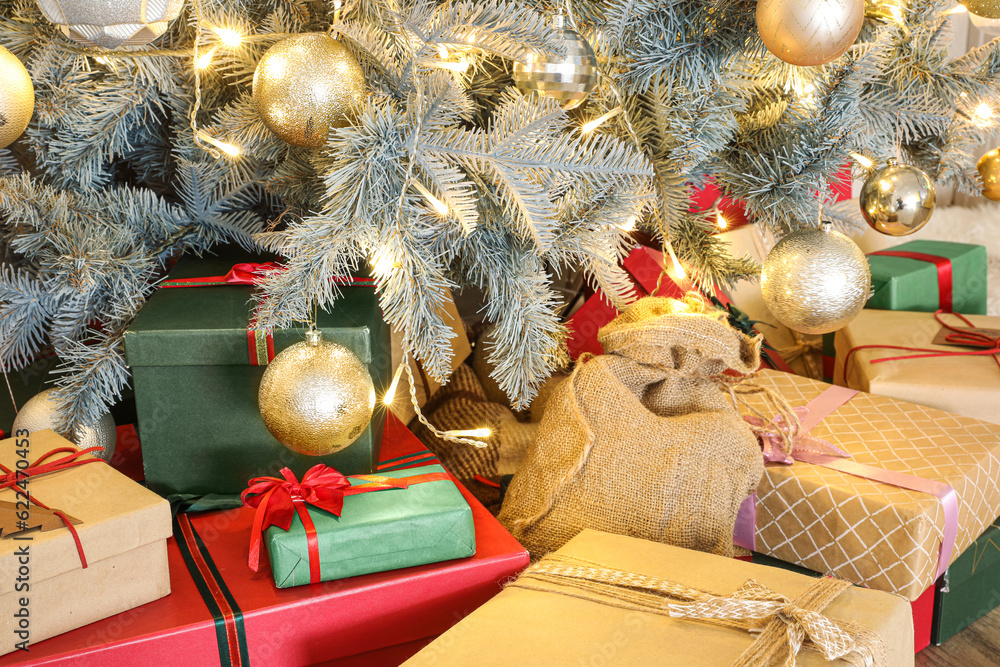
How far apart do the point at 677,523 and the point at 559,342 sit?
0.25 metres

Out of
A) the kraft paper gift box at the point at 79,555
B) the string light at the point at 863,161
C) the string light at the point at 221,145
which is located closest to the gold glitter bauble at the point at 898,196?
the string light at the point at 863,161

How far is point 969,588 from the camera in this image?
88 centimetres

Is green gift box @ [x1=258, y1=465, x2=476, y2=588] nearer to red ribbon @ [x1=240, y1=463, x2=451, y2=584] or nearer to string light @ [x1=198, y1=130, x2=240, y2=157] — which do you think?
red ribbon @ [x1=240, y1=463, x2=451, y2=584]

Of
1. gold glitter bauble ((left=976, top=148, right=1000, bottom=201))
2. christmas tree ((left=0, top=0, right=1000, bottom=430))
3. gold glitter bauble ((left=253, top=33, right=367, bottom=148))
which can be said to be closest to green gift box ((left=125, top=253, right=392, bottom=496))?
christmas tree ((left=0, top=0, right=1000, bottom=430))

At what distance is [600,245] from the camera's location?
31.2 inches

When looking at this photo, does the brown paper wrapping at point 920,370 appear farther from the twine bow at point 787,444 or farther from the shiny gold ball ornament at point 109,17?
the shiny gold ball ornament at point 109,17

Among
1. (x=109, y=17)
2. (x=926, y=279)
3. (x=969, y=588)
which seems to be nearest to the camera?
(x=109, y=17)

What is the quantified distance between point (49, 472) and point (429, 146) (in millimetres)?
439

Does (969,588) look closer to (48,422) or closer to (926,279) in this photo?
(926,279)

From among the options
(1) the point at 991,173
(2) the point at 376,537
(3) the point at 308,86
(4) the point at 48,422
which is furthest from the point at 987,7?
(4) the point at 48,422

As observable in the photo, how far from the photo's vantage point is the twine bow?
33.6 inches

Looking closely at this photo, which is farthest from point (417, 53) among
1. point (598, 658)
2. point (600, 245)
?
point (598, 658)

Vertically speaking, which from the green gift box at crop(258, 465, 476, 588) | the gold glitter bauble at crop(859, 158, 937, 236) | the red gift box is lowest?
the red gift box

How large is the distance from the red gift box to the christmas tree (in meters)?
0.19
